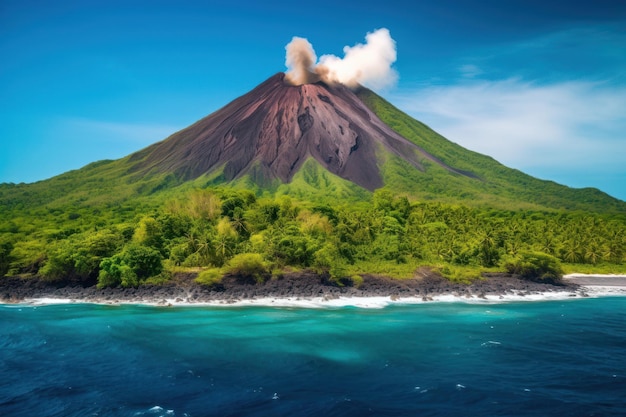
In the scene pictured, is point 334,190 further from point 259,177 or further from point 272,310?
point 272,310

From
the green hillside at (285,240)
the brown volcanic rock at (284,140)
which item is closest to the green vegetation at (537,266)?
the green hillside at (285,240)

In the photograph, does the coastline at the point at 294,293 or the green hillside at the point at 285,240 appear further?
the green hillside at the point at 285,240

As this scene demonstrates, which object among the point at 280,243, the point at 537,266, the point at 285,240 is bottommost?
the point at 537,266

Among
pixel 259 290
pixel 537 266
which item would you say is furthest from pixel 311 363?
pixel 537 266

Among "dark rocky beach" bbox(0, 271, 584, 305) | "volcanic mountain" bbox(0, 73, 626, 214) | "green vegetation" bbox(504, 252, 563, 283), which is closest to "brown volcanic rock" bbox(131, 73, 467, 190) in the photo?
"volcanic mountain" bbox(0, 73, 626, 214)

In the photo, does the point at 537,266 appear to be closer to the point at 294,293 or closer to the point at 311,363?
the point at 294,293

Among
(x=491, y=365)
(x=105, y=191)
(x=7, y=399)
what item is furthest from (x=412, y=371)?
(x=105, y=191)

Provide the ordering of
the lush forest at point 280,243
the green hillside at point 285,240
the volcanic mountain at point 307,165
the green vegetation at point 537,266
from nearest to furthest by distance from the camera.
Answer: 1. the lush forest at point 280,243
2. the green hillside at point 285,240
3. the green vegetation at point 537,266
4. the volcanic mountain at point 307,165

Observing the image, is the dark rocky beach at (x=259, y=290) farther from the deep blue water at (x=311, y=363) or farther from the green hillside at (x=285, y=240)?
the deep blue water at (x=311, y=363)
